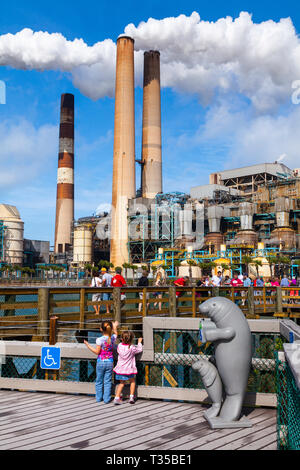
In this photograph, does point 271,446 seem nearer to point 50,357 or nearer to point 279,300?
point 50,357

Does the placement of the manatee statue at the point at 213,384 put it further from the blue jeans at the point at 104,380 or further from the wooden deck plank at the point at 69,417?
the blue jeans at the point at 104,380

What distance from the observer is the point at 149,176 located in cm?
8612

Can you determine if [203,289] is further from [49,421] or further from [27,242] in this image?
[27,242]

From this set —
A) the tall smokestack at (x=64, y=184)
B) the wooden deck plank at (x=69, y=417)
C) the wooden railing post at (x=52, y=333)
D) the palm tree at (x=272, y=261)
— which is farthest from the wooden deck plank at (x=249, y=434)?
the tall smokestack at (x=64, y=184)

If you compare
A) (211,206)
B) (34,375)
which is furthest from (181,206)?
(34,375)

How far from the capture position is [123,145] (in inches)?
3093

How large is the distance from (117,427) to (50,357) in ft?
6.81

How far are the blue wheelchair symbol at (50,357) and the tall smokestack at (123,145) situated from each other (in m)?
73.4

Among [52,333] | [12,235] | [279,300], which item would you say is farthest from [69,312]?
[12,235]

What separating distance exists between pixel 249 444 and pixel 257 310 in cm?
1518

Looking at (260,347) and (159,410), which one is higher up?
(260,347)

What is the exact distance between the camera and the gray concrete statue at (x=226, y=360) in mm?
5125

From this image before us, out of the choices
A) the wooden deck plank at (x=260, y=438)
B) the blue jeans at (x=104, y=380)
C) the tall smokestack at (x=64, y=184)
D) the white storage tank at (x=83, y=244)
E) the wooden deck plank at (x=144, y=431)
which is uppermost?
the tall smokestack at (x=64, y=184)

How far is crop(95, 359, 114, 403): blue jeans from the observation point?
20.0 feet
